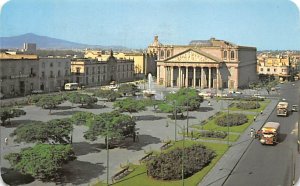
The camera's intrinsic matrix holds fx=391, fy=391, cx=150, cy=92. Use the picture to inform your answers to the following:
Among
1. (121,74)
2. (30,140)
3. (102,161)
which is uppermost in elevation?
(121,74)

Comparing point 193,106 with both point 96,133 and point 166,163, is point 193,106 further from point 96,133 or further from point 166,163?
point 166,163

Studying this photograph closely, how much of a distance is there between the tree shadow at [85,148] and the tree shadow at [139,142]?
4.42 feet

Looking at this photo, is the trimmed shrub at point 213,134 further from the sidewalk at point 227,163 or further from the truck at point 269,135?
the truck at point 269,135

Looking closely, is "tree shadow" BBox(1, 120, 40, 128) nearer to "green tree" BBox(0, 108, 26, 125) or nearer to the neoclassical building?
"green tree" BBox(0, 108, 26, 125)

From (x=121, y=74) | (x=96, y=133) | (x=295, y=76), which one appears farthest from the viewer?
(x=295, y=76)

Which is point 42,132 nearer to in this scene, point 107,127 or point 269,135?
point 107,127

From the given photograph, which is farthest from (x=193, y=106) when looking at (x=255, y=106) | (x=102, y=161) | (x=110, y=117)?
(x=102, y=161)

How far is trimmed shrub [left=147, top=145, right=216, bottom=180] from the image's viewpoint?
1677 centimetres

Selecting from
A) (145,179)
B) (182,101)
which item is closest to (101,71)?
(182,101)

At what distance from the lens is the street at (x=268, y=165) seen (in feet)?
55.3

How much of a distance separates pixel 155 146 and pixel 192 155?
3.87 meters

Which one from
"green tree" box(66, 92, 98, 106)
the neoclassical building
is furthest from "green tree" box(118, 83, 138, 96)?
the neoclassical building

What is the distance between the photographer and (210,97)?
47.2 metres

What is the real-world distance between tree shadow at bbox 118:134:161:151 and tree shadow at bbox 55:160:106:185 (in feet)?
12.5
